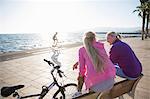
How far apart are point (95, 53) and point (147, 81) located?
4.28 m

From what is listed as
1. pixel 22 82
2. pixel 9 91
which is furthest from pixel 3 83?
pixel 9 91

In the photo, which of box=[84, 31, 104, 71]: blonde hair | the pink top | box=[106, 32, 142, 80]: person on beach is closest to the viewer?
box=[84, 31, 104, 71]: blonde hair

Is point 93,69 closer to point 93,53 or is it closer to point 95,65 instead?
point 95,65

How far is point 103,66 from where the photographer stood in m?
3.17

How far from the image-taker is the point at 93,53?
3.05 meters

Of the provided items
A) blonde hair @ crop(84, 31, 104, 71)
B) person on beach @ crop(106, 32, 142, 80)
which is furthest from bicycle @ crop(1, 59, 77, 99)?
person on beach @ crop(106, 32, 142, 80)

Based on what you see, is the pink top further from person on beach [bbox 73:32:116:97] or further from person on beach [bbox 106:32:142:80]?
person on beach [bbox 106:32:142:80]

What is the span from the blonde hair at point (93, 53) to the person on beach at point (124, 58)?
0.85 metres

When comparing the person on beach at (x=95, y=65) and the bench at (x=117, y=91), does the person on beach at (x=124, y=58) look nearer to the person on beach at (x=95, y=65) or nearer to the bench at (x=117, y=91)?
the bench at (x=117, y=91)

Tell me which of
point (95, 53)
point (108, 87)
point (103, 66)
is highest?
point (95, 53)

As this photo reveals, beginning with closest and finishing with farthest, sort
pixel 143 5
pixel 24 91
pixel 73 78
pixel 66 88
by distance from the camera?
1. pixel 66 88
2. pixel 24 91
3. pixel 73 78
4. pixel 143 5

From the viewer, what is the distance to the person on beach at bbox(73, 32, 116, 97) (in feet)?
10.1

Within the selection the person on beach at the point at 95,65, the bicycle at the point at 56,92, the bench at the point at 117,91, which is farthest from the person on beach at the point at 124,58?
the bicycle at the point at 56,92

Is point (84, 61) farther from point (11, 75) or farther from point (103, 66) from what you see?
point (11, 75)
